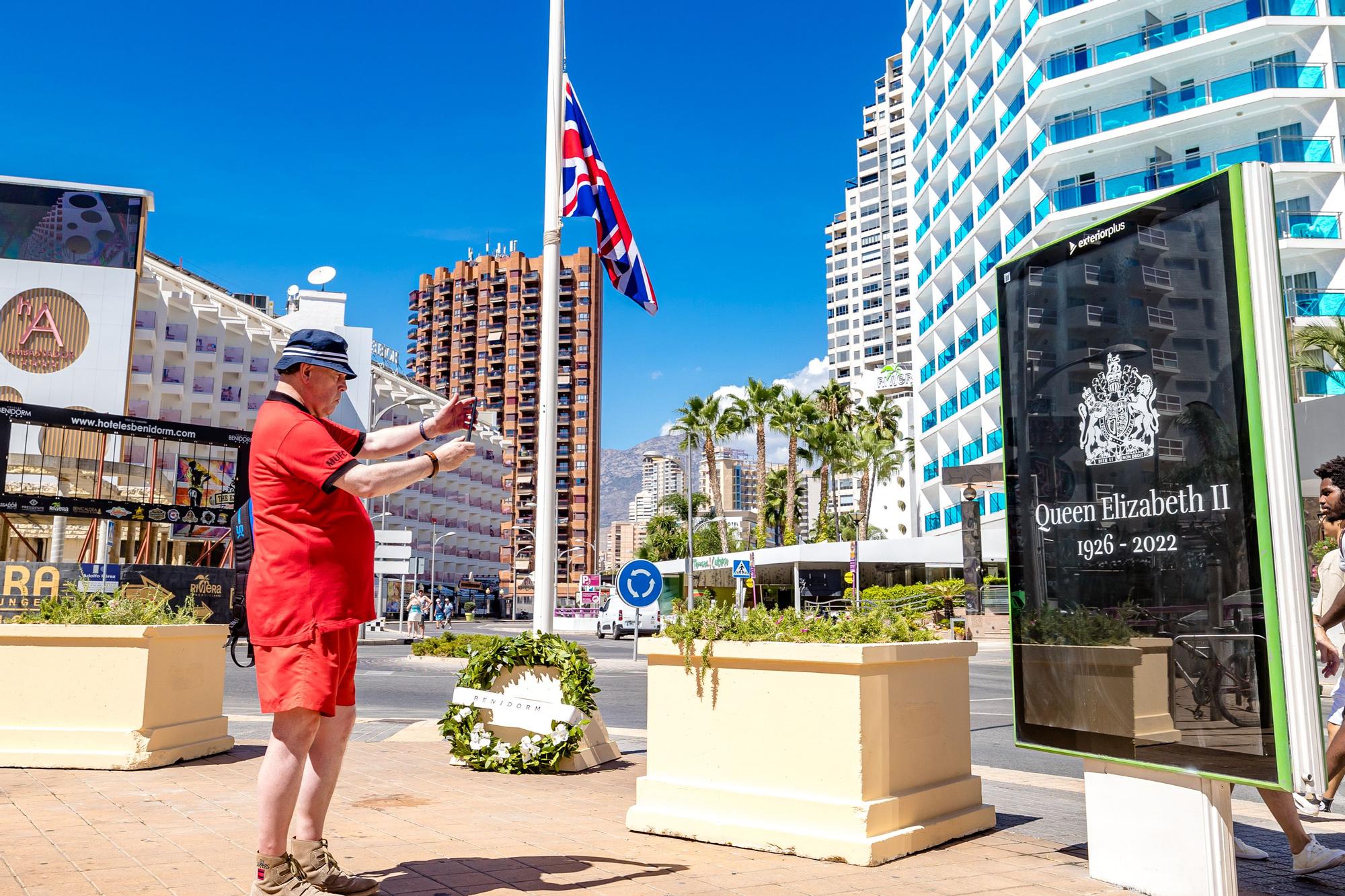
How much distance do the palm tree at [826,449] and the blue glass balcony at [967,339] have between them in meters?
8.81

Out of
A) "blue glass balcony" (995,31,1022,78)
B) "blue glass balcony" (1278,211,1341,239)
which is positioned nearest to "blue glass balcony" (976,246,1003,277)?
"blue glass balcony" (995,31,1022,78)

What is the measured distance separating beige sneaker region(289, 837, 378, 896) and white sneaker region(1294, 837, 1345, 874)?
3821 mm

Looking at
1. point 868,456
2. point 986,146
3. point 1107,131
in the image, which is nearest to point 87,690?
point 1107,131

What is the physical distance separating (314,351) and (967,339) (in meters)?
49.9

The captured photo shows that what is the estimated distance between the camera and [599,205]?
910 centimetres

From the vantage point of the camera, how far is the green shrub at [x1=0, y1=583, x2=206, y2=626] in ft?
22.6

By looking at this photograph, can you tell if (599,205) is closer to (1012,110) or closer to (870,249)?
(1012,110)

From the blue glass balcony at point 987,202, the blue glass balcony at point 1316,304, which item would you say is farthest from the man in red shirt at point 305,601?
the blue glass balcony at point 987,202

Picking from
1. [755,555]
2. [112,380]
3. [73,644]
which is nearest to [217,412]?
[112,380]

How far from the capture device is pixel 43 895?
3.59 m

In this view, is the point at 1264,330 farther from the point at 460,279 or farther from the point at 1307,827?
the point at 460,279

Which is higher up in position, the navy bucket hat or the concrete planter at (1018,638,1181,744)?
the navy bucket hat

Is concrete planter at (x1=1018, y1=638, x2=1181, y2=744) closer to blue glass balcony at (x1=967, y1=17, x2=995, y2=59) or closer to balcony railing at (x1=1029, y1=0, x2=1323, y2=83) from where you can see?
balcony railing at (x1=1029, y1=0, x2=1323, y2=83)

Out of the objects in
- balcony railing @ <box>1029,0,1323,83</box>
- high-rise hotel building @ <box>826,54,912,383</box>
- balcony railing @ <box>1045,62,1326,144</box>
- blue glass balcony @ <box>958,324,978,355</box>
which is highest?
high-rise hotel building @ <box>826,54,912,383</box>
